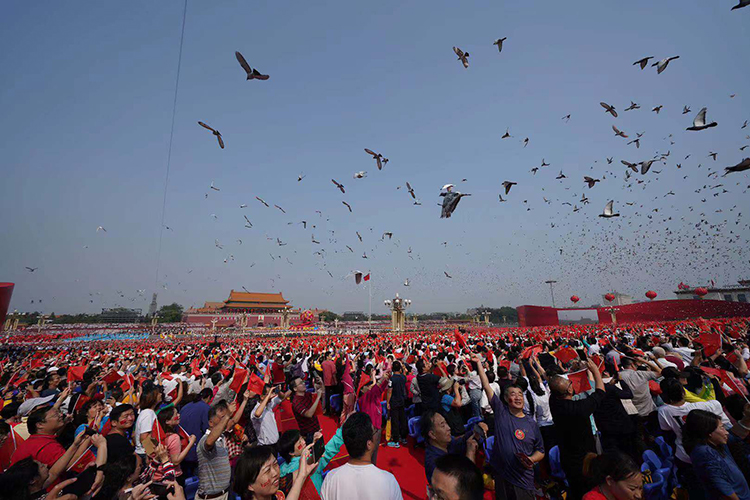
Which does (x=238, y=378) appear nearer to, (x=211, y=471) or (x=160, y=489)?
(x=211, y=471)

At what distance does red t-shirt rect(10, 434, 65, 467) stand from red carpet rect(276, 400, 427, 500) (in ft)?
7.95

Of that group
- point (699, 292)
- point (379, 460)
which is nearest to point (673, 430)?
point (379, 460)

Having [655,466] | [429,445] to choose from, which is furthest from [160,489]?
[655,466]

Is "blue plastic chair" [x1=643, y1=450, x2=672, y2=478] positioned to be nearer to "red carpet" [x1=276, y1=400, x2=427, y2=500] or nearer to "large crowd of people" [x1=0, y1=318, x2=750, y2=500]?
"large crowd of people" [x1=0, y1=318, x2=750, y2=500]

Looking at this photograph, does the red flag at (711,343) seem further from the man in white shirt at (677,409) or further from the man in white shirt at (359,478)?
the man in white shirt at (359,478)

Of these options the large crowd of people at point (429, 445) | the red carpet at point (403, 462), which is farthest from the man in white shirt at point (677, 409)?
the red carpet at point (403, 462)

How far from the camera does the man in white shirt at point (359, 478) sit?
6.73 ft

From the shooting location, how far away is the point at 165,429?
4137 millimetres

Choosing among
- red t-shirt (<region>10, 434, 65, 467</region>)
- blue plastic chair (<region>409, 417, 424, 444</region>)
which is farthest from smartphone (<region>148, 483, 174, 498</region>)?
blue plastic chair (<region>409, 417, 424, 444</region>)

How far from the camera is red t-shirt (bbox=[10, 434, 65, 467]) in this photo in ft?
9.83

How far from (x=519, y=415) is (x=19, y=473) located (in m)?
4.16

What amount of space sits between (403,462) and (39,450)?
5333mm

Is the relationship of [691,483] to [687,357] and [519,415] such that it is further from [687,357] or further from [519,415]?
[687,357]

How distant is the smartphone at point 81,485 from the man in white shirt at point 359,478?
2.17m
